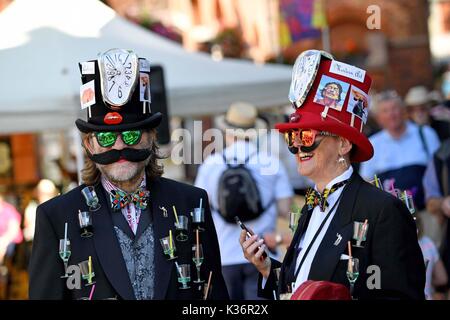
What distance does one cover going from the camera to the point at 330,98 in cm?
452

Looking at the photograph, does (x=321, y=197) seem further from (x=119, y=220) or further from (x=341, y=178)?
(x=119, y=220)

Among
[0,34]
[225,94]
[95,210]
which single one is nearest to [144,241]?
[95,210]

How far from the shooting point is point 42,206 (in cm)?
457

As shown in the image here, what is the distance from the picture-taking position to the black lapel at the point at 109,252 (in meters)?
4.43

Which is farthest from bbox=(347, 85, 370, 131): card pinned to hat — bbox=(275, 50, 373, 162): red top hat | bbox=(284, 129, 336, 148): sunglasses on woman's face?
bbox=(284, 129, 336, 148): sunglasses on woman's face

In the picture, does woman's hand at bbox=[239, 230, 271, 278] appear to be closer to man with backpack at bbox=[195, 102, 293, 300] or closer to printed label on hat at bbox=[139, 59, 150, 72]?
printed label on hat at bbox=[139, 59, 150, 72]

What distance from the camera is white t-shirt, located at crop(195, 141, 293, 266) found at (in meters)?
8.05

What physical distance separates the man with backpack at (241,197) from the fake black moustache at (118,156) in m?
3.26

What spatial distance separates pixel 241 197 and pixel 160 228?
336 centimetres

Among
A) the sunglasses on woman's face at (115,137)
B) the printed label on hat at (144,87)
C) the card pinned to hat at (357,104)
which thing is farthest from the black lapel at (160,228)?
the card pinned to hat at (357,104)

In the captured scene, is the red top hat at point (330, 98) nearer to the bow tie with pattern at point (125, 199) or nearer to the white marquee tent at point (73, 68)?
the bow tie with pattern at point (125, 199)

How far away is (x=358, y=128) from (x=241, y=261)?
3.65 meters

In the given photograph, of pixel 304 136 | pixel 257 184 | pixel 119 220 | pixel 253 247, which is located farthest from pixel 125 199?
pixel 257 184
